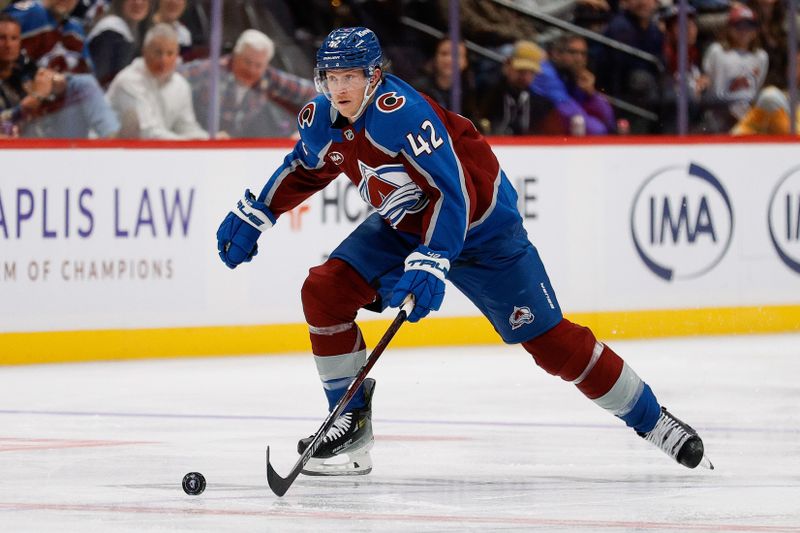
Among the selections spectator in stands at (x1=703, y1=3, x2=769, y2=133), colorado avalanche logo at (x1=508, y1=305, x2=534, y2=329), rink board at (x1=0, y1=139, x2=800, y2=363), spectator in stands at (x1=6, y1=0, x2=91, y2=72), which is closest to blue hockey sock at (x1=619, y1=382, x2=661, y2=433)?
colorado avalanche logo at (x1=508, y1=305, x2=534, y2=329)

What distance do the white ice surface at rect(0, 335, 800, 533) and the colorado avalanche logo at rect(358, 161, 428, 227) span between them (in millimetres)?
685

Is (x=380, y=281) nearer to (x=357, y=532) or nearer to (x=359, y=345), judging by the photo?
(x=359, y=345)

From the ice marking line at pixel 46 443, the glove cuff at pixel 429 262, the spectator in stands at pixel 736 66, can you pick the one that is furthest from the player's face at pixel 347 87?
the spectator in stands at pixel 736 66

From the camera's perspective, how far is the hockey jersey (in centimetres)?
379

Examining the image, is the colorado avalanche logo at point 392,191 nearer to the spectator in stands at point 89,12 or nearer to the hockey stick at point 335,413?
the hockey stick at point 335,413

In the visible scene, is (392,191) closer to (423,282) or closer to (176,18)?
(423,282)

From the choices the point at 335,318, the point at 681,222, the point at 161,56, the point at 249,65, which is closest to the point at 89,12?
the point at 161,56

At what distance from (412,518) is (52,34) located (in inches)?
152

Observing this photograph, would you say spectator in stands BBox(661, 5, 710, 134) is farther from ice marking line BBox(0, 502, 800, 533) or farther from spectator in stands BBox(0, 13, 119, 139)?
ice marking line BBox(0, 502, 800, 533)

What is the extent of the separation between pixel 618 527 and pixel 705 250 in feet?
15.3

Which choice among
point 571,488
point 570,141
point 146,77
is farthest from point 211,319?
point 571,488

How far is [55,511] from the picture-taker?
11.7 ft

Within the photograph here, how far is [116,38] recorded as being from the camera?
6863 millimetres

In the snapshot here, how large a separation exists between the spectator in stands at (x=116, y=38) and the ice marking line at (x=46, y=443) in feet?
8.38
